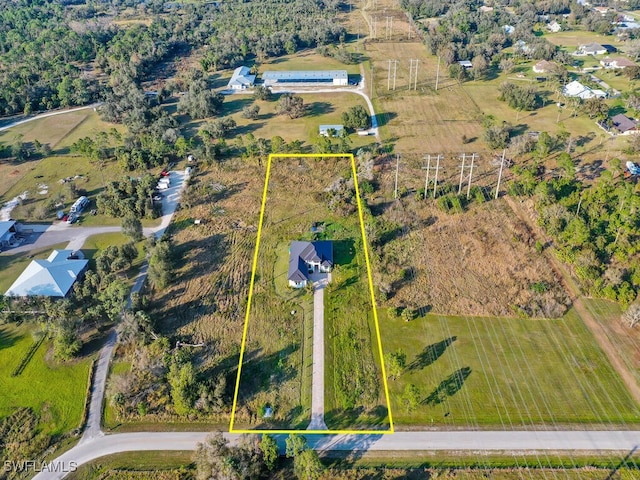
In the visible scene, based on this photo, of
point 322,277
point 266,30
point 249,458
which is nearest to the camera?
point 249,458

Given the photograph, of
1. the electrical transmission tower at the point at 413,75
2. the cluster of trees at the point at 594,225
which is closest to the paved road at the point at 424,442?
the cluster of trees at the point at 594,225

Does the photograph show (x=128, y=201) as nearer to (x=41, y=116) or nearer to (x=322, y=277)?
(x=322, y=277)

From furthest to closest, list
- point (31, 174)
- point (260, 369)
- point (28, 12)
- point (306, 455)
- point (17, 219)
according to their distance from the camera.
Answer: point (28, 12) → point (31, 174) → point (17, 219) → point (260, 369) → point (306, 455)

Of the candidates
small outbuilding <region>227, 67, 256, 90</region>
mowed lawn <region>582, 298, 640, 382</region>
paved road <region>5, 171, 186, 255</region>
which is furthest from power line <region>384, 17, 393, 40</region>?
mowed lawn <region>582, 298, 640, 382</region>

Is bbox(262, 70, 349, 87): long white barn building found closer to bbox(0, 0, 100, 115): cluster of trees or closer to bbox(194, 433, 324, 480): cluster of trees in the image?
bbox(0, 0, 100, 115): cluster of trees

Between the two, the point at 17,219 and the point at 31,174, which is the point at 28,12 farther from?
the point at 17,219

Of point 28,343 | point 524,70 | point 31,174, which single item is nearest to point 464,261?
point 28,343

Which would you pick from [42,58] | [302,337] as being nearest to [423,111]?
[302,337]

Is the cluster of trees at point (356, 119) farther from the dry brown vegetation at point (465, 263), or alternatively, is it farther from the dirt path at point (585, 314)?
the dirt path at point (585, 314)
